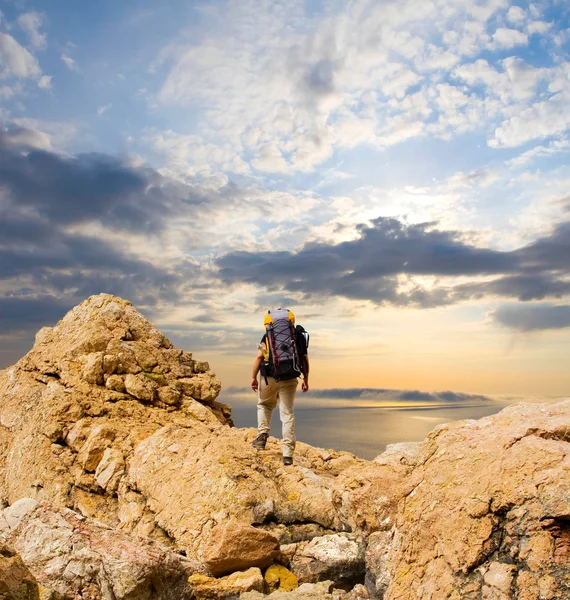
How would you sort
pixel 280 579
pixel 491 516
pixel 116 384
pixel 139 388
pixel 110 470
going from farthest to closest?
1. pixel 116 384
2. pixel 139 388
3. pixel 110 470
4. pixel 280 579
5. pixel 491 516

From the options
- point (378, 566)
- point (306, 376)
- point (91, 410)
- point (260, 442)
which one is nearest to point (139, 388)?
point (91, 410)

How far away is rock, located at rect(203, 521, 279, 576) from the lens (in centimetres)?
834

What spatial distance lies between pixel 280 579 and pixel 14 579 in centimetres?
431

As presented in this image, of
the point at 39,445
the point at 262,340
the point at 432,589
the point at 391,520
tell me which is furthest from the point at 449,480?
the point at 39,445

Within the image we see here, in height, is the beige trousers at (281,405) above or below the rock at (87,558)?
above

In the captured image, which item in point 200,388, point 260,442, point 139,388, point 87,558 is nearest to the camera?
point 87,558

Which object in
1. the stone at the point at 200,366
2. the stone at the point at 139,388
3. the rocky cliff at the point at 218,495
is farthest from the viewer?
the stone at the point at 200,366

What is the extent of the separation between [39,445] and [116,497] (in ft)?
9.12

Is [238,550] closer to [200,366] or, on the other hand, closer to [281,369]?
[281,369]

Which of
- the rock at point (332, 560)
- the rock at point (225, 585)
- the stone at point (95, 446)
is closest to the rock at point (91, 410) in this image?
the stone at point (95, 446)

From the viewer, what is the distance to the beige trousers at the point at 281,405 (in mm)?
12483

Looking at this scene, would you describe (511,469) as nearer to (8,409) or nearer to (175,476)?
(175,476)

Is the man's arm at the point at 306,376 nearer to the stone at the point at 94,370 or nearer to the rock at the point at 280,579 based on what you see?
the rock at the point at 280,579

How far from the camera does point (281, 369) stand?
12453mm
